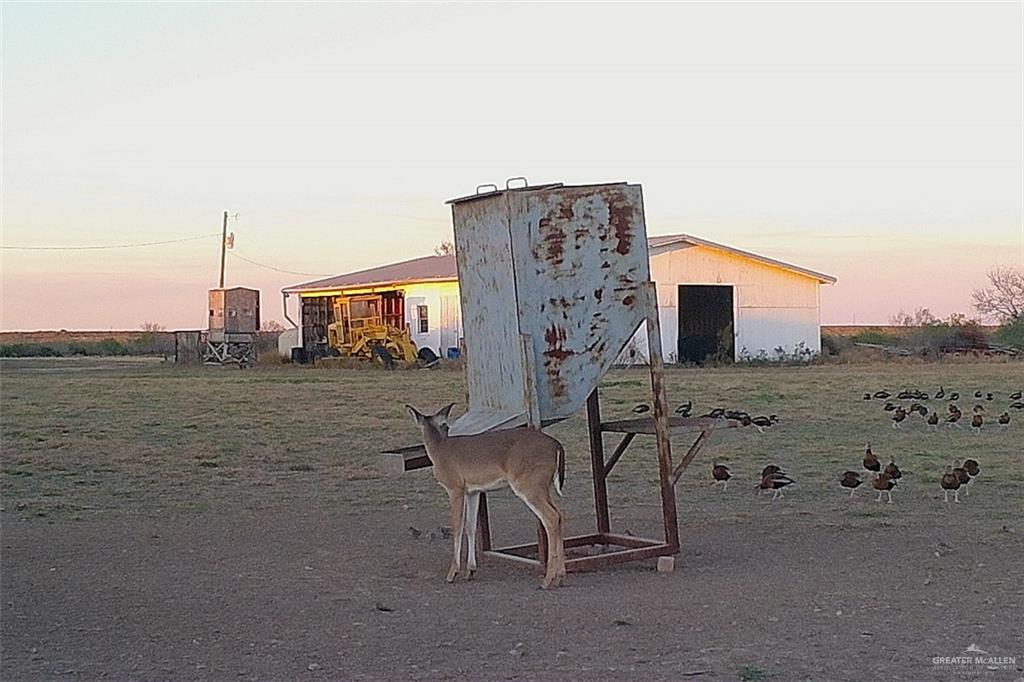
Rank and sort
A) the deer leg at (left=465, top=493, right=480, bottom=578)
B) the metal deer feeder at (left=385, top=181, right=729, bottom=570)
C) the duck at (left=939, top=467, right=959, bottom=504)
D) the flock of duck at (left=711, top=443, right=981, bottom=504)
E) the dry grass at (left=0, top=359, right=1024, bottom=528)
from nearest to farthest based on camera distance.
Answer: the deer leg at (left=465, top=493, right=480, bottom=578) < the metal deer feeder at (left=385, top=181, right=729, bottom=570) < the duck at (left=939, top=467, right=959, bottom=504) < the flock of duck at (left=711, top=443, right=981, bottom=504) < the dry grass at (left=0, top=359, right=1024, bottom=528)

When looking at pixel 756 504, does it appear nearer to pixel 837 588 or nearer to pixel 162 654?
pixel 837 588

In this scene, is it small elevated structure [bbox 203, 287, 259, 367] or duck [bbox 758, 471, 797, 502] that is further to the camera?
small elevated structure [bbox 203, 287, 259, 367]

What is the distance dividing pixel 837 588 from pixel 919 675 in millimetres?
2454

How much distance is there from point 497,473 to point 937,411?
733 inches

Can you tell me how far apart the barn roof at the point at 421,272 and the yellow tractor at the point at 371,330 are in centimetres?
87

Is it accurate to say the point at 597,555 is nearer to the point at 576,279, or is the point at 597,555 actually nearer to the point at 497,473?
the point at 497,473

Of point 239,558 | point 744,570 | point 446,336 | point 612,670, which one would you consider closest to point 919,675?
point 612,670

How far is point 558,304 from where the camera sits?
1059 centimetres

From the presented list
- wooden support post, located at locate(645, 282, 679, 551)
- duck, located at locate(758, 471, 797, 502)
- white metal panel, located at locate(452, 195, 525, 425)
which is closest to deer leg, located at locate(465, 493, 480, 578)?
white metal panel, located at locate(452, 195, 525, 425)

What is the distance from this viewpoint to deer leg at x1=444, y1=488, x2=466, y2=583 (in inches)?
404

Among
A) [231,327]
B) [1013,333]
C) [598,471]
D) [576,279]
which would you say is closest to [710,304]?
[1013,333]

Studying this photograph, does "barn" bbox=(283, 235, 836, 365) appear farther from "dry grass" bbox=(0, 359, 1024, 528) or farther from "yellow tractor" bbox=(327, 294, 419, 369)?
"dry grass" bbox=(0, 359, 1024, 528)

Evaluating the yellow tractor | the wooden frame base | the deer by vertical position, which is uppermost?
the yellow tractor

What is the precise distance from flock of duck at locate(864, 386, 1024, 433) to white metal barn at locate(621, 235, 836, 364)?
55.3 ft
